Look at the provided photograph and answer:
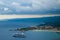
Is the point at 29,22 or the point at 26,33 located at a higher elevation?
the point at 29,22

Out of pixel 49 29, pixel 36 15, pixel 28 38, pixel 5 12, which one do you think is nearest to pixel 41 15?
pixel 36 15

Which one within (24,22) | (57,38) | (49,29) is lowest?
(57,38)

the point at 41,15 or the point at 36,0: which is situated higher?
the point at 36,0

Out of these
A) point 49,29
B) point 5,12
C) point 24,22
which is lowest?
point 49,29

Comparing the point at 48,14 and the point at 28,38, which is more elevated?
the point at 48,14

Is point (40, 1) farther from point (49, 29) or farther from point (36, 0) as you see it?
point (49, 29)

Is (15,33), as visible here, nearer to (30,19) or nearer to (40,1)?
(30,19)

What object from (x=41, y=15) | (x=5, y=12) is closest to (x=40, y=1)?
(x=41, y=15)

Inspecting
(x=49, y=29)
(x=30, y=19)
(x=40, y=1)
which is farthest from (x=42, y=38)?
(x=40, y=1)
